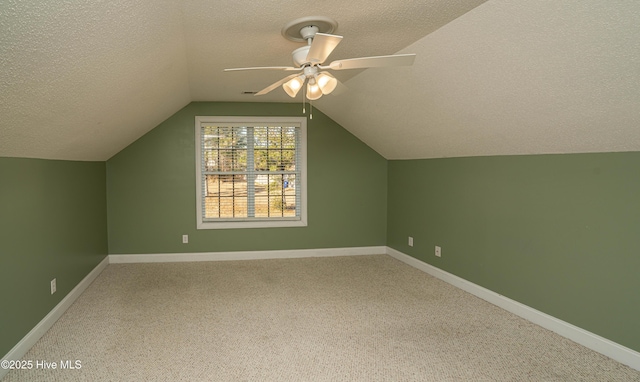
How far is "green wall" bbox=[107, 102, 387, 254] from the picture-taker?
462 cm

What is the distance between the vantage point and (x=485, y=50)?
7.13 ft

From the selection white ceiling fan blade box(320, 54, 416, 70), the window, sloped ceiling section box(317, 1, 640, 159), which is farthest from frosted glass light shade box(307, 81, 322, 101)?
the window

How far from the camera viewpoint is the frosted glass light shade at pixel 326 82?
223 centimetres

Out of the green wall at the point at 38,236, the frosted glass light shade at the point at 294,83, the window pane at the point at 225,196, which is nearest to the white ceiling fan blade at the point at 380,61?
the frosted glass light shade at the point at 294,83

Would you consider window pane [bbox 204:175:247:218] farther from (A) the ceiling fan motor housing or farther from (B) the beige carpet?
(A) the ceiling fan motor housing

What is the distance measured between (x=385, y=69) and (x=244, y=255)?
10.4 ft

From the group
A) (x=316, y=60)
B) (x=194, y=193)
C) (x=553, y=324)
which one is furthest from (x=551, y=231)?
(x=194, y=193)

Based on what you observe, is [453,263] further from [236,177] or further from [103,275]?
[103,275]

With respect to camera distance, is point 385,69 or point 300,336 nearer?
point 300,336

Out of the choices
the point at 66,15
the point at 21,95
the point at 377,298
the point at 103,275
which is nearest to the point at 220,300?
the point at 377,298

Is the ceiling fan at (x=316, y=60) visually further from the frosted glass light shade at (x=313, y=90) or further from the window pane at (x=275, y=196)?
the window pane at (x=275, y=196)

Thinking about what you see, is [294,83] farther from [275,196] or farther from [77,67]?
[275,196]

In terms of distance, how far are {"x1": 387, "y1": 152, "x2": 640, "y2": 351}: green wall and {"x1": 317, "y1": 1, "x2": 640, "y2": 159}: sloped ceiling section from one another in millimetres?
179

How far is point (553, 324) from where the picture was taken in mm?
2680
